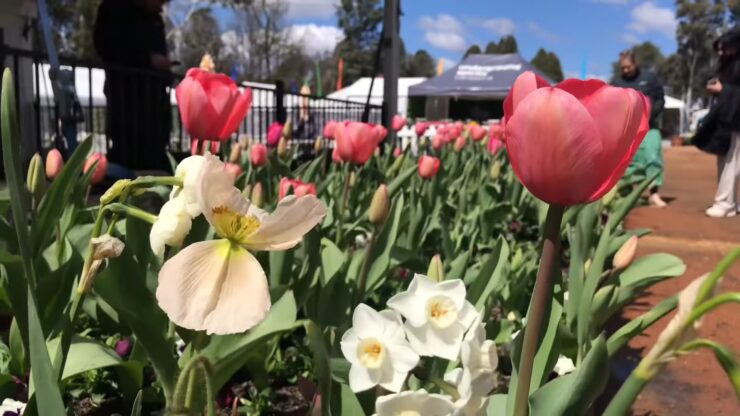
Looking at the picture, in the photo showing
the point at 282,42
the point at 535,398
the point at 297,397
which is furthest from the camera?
the point at 282,42

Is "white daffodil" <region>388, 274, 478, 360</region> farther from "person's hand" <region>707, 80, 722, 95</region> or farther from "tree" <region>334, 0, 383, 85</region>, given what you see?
"tree" <region>334, 0, 383, 85</region>

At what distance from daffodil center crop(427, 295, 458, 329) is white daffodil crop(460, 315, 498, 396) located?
26 millimetres

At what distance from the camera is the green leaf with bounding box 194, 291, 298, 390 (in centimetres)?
111

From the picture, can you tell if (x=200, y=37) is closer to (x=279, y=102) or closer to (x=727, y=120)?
(x=279, y=102)

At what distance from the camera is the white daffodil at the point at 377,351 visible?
29.3 inches

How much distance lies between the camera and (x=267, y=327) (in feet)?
3.73

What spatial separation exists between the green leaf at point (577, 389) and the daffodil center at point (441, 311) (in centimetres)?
12

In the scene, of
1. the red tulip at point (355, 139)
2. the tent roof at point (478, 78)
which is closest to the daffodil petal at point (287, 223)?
the red tulip at point (355, 139)

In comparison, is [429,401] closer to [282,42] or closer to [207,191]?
[207,191]

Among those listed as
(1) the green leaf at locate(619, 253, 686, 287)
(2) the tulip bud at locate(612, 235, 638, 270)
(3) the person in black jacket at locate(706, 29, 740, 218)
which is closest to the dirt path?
(3) the person in black jacket at locate(706, 29, 740, 218)

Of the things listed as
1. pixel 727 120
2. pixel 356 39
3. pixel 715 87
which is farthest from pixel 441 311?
pixel 356 39

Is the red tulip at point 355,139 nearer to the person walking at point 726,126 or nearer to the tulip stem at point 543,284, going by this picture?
the tulip stem at point 543,284

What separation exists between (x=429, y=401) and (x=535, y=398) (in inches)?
5.9

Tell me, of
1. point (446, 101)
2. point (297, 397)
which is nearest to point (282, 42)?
point (446, 101)
